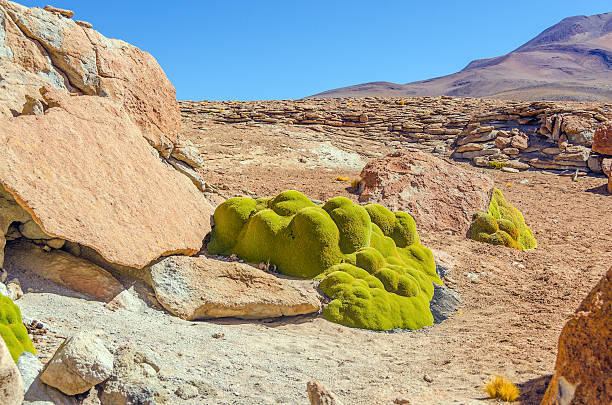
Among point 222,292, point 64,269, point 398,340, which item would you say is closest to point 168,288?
point 222,292

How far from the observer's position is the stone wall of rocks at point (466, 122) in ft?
87.4

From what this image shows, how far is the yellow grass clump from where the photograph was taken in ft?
14.2

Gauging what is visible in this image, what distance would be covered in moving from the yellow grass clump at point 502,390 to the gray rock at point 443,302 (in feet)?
11.7

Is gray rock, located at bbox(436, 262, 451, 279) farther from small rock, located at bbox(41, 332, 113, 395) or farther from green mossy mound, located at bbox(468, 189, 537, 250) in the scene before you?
small rock, located at bbox(41, 332, 113, 395)

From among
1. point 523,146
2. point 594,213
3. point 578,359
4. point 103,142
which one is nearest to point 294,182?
point 103,142

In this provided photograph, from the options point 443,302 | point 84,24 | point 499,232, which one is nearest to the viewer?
point 443,302

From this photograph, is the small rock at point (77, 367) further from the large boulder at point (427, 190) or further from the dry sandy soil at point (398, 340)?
the large boulder at point (427, 190)

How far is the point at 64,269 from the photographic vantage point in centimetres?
615

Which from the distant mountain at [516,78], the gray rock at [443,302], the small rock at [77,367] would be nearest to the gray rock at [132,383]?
the small rock at [77,367]

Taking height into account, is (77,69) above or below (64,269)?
above

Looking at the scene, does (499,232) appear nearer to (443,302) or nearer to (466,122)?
(443,302)

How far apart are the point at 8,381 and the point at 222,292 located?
11.6 ft

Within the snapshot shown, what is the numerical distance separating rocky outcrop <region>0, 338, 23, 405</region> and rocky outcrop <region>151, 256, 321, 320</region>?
2.91 metres

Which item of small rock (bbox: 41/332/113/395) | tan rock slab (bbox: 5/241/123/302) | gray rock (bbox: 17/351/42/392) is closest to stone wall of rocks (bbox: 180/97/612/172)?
tan rock slab (bbox: 5/241/123/302)
